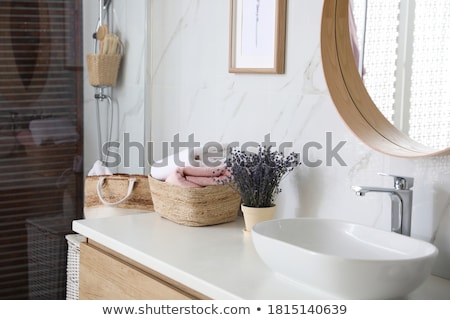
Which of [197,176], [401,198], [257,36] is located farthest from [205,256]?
[257,36]

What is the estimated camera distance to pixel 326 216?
6.89 ft

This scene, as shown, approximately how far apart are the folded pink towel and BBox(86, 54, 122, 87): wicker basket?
68 cm

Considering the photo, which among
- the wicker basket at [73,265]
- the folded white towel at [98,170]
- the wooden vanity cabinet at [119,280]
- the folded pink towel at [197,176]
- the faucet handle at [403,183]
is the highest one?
the faucet handle at [403,183]

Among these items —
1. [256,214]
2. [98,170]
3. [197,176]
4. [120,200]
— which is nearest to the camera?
[256,214]

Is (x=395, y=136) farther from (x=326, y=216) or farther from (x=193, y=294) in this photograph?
(x=193, y=294)

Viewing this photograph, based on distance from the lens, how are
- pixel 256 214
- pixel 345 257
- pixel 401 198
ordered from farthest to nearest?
pixel 256 214
pixel 401 198
pixel 345 257

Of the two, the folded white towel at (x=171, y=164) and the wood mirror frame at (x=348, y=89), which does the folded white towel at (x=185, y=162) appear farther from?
the wood mirror frame at (x=348, y=89)

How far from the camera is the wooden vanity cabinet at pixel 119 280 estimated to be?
70.7 inches

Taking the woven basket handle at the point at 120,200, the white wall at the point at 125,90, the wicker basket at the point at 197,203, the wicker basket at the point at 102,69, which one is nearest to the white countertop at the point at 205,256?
the wicker basket at the point at 197,203

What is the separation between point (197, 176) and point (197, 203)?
0.35 ft

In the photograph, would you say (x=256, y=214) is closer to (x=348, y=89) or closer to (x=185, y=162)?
(x=185, y=162)

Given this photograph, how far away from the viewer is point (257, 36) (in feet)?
7.60

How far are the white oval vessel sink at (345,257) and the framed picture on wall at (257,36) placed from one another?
60 centimetres
